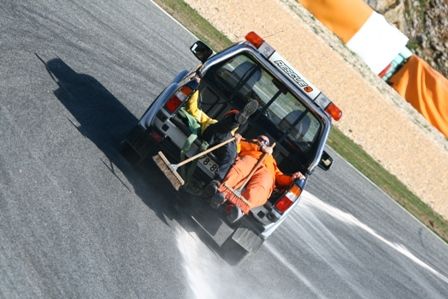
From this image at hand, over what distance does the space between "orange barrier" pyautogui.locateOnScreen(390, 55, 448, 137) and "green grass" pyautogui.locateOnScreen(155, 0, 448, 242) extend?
476cm

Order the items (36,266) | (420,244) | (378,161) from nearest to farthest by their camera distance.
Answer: (36,266)
(420,244)
(378,161)

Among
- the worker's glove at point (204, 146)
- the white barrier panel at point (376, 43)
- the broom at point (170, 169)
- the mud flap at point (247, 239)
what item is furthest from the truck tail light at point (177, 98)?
the white barrier panel at point (376, 43)

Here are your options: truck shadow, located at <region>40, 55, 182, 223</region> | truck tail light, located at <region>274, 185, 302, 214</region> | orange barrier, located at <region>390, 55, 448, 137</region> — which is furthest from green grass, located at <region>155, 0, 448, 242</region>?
truck tail light, located at <region>274, 185, 302, 214</region>

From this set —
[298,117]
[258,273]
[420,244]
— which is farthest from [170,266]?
[420,244]

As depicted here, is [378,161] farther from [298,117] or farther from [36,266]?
[36,266]

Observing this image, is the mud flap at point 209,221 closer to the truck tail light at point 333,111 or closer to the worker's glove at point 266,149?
the worker's glove at point 266,149

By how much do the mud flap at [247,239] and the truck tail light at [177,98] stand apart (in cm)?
168

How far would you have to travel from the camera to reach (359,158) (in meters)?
17.0

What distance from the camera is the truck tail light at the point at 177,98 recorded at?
27.9ft

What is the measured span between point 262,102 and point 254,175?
166 centimetres

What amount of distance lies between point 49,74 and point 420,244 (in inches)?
368

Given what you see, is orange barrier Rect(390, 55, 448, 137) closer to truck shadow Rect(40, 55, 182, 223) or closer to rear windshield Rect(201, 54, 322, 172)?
rear windshield Rect(201, 54, 322, 172)

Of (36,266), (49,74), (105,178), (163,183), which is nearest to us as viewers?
(36,266)

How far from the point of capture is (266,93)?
953 centimetres
